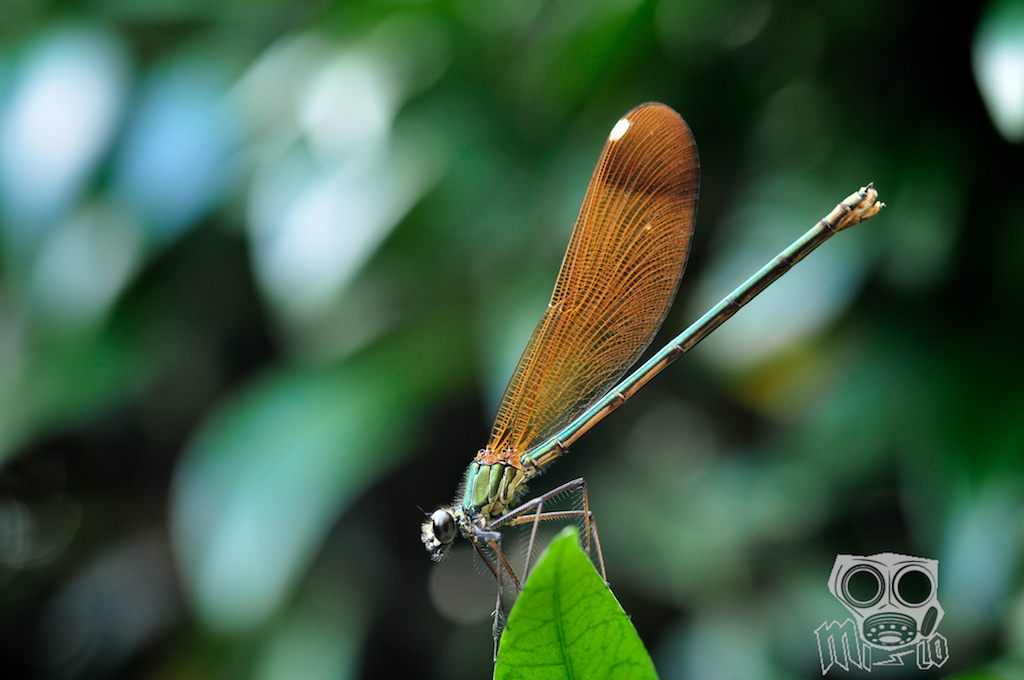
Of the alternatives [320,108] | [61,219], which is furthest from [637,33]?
[61,219]

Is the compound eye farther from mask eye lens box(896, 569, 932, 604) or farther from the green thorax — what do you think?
mask eye lens box(896, 569, 932, 604)

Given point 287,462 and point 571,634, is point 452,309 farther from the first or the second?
point 571,634

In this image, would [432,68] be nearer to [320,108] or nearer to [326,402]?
[320,108]

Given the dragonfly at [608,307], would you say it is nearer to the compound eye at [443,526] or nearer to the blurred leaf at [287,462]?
the compound eye at [443,526]

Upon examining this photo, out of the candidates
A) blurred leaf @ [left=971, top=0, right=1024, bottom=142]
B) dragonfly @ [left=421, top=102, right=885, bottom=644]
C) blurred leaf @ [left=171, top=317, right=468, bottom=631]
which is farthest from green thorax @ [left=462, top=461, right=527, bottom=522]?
blurred leaf @ [left=971, top=0, right=1024, bottom=142]

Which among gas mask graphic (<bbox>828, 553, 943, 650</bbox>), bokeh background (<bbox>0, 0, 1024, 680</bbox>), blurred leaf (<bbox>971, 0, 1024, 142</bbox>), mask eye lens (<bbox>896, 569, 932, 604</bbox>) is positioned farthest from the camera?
bokeh background (<bbox>0, 0, 1024, 680</bbox>)
